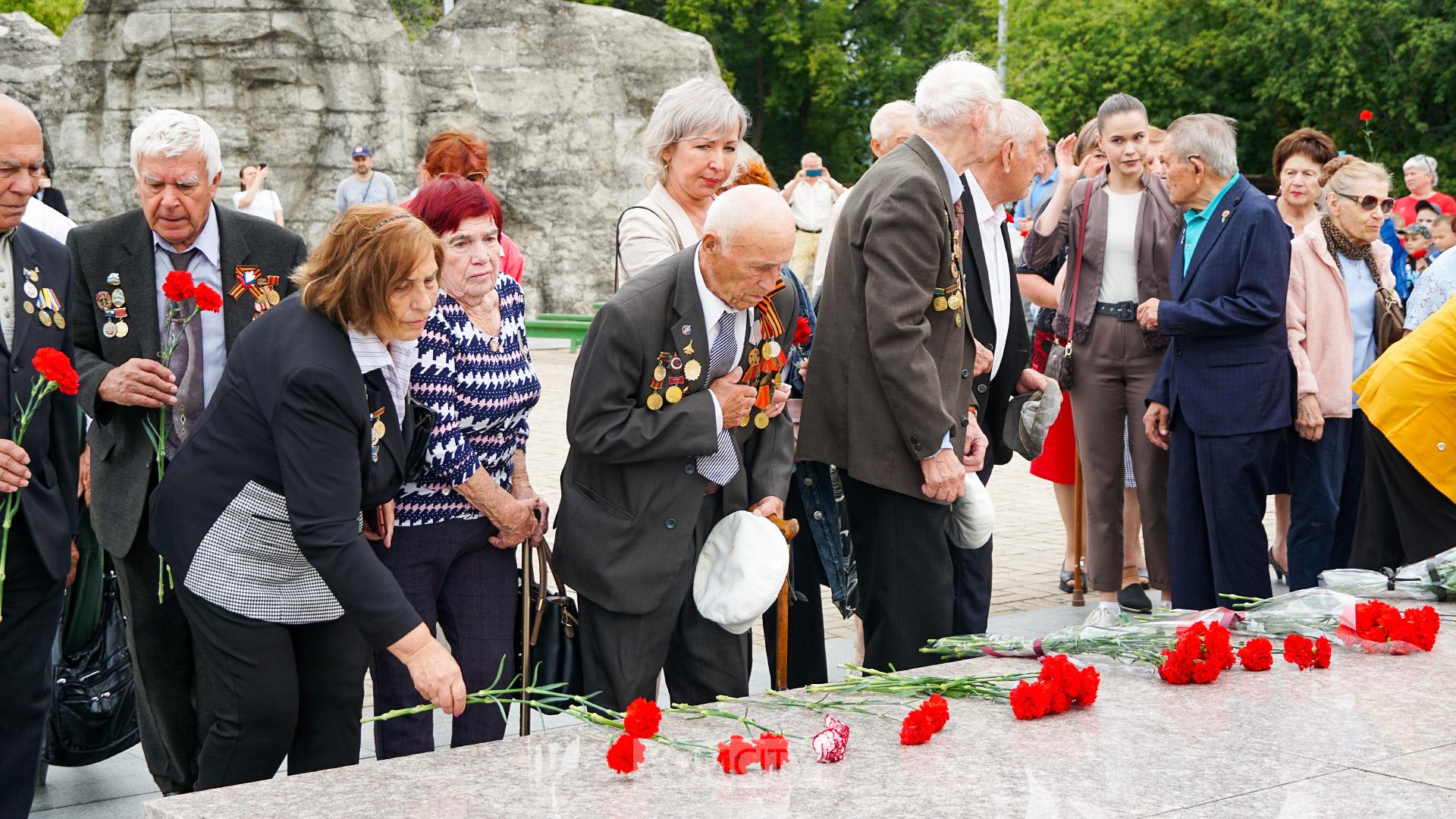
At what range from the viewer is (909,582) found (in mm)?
4613

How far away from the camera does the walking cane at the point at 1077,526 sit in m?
7.18

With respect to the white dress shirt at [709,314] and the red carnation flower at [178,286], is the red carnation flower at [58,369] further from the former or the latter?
the white dress shirt at [709,314]

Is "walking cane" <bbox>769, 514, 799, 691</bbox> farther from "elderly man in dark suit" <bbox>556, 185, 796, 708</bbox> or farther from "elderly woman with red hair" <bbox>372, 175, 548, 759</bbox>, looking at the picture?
"elderly woman with red hair" <bbox>372, 175, 548, 759</bbox>

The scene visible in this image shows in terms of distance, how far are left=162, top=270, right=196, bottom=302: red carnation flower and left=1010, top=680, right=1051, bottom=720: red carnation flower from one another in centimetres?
234

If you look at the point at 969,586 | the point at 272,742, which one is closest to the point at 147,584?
the point at 272,742

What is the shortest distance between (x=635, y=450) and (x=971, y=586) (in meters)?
1.75

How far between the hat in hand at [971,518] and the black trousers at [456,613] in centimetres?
147

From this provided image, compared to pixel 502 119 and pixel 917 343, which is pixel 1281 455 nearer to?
pixel 917 343

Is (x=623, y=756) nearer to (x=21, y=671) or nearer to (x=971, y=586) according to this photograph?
(x=21, y=671)

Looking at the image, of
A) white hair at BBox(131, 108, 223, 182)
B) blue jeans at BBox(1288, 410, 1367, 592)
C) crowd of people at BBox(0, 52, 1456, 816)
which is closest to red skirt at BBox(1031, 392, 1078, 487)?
blue jeans at BBox(1288, 410, 1367, 592)

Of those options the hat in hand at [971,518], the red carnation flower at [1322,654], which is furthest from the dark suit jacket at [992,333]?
the red carnation flower at [1322,654]

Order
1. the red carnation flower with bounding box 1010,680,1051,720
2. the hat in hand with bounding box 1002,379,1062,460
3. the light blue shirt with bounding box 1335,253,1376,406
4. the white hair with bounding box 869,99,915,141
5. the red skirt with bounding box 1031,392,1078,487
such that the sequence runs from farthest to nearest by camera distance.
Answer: the red skirt with bounding box 1031,392,1078,487 → the light blue shirt with bounding box 1335,253,1376,406 → the white hair with bounding box 869,99,915,141 → the hat in hand with bounding box 1002,379,1062,460 → the red carnation flower with bounding box 1010,680,1051,720

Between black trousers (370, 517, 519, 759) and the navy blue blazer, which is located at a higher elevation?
the navy blue blazer

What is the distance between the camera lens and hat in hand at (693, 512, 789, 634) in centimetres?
395
